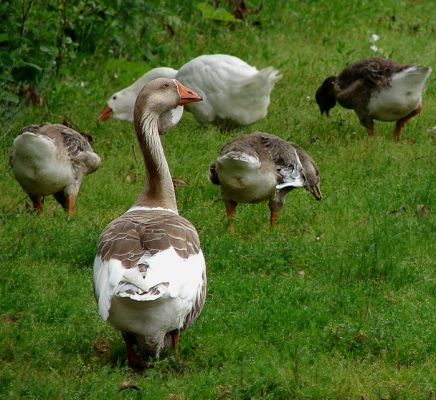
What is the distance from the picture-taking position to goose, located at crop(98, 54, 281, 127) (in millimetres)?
11992

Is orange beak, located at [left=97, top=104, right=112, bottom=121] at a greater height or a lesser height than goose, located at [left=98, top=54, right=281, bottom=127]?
lesser

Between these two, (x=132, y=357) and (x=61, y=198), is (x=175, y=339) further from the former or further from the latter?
(x=61, y=198)

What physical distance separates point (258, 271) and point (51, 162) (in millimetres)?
2216

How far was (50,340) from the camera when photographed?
690 cm

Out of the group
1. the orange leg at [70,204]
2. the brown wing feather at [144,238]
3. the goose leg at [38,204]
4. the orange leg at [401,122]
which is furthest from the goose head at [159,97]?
the orange leg at [401,122]

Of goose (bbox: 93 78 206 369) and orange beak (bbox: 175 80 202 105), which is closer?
goose (bbox: 93 78 206 369)

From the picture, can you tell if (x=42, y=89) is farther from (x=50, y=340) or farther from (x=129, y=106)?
(x=50, y=340)

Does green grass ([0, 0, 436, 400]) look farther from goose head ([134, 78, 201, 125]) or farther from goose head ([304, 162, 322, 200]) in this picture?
goose head ([134, 78, 201, 125])

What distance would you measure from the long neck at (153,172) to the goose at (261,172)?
1.52 m

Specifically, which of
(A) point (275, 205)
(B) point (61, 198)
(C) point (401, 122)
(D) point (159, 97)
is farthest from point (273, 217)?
(C) point (401, 122)

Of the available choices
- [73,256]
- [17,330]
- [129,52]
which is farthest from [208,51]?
[17,330]

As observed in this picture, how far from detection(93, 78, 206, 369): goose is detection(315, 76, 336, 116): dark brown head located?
5942mm

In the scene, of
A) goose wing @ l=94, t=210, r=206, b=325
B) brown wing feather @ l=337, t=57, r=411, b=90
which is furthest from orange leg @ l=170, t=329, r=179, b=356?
brown wing feather @ l=337, t=57, r=411, b=90

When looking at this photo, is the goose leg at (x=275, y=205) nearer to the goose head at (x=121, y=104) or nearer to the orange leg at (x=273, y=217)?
the orange leg at (x=273, y=217)
